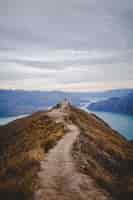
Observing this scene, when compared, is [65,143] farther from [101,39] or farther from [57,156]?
[101,39]

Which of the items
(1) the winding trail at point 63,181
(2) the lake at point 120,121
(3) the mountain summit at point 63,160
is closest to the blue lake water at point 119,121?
(2) the lake at point 120,121

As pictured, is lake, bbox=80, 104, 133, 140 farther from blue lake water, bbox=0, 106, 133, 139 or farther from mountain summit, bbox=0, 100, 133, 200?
mountain summit, bbox=0, 100, 133, 200

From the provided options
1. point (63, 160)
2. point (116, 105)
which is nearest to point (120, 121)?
point (116, 105)

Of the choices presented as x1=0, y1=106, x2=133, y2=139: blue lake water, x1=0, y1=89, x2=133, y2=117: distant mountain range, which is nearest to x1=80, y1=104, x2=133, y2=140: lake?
x1=0, y1=106, x2=133, y2=139: blue lake water

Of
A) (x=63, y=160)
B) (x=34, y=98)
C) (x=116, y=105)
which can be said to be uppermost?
(x=34, y=98)

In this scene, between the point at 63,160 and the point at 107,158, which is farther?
the point at 107,158

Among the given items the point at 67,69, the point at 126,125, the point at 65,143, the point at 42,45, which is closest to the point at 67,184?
the point at 65,143

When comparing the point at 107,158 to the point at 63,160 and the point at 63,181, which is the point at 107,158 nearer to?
the point at 63,160
